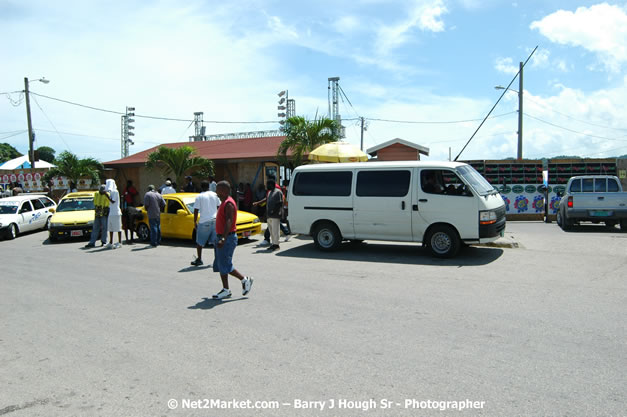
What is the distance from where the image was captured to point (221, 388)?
4.07m

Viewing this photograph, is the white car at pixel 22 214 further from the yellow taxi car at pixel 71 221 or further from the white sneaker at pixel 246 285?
the white sneaker at pixel 246 285

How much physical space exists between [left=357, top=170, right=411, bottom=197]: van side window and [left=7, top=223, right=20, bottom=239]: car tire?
12877 millimetres

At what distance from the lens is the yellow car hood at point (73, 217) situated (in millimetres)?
15188

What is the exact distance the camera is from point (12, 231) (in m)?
16.9

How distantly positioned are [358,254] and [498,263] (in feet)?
10.1

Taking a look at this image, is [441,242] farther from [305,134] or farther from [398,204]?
[305,134]

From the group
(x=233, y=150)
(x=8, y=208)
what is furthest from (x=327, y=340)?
(x=233, y=150)

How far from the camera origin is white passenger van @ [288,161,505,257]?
33.0 feet

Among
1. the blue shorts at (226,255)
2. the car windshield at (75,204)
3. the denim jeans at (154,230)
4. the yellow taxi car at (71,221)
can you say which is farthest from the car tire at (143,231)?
the blue shorts at (226,255)

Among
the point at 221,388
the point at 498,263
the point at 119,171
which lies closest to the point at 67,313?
the point at 221,388

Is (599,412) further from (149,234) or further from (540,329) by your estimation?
(149,234)

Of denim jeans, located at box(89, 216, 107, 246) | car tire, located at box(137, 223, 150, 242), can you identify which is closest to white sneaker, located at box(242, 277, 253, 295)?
denim jeans, located at box(89, 216, 107, 246)

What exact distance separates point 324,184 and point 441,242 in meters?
3.08

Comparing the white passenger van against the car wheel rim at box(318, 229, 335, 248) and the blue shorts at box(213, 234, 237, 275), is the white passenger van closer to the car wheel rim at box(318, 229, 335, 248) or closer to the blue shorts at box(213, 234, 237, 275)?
the car wheel rim at box(318, 229, 335, 248)
